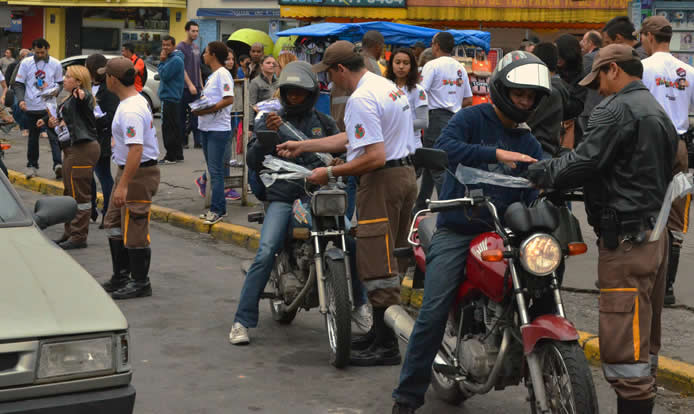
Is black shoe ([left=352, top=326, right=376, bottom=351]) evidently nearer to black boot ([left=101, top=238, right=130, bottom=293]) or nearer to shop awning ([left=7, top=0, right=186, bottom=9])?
black boot ([left=101, top=238, right=130, bottom=293])

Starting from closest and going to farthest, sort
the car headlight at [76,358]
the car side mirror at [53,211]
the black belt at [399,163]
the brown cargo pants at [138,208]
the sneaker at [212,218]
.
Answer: the car headlight at [76,358]
the car side mirror at [53,211]
the black belt at [399,163]
the brown cargo pants at [138,208]
the sneaker at [212,218]

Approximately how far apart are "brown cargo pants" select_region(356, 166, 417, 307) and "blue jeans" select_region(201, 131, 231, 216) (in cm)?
472

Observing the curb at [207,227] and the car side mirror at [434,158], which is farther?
the curb at [207,227]

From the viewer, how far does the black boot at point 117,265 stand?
7.89 metres

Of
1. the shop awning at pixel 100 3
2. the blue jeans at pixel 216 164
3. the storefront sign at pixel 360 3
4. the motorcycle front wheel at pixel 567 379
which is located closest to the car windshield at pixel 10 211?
the motorcycle front wheel at pixel 567 379

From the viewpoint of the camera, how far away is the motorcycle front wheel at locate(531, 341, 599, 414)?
3965 millimetres

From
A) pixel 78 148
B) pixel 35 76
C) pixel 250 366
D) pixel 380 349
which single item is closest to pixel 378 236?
pixel 380 349

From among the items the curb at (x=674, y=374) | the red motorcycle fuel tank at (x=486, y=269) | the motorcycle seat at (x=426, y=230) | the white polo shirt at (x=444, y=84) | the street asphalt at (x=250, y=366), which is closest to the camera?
the red motorcycle fuel tank at (x=486, y=269)

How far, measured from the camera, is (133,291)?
7734mm

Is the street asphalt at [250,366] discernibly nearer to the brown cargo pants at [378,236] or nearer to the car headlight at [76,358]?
the brown cargo pants at [378,236]

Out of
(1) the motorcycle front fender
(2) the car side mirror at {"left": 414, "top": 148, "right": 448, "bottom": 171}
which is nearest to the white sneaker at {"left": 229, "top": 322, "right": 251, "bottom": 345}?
(2) the car side mirror at {"left": 414, "top": 148, "right": 448, "bottom": 171}

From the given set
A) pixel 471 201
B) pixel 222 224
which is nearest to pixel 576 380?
pixel 471 201

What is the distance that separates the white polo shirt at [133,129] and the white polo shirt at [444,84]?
11.8 ft

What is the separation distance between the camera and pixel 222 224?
1080cm
